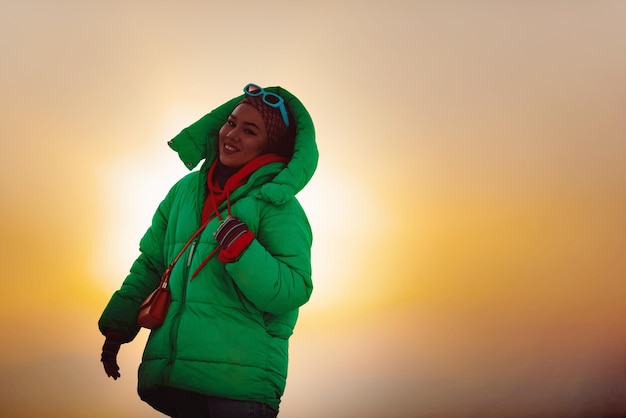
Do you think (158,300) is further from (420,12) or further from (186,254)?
(420,12)

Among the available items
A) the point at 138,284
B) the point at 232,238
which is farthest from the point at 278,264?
the point at 138,284

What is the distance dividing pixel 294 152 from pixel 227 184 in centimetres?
22

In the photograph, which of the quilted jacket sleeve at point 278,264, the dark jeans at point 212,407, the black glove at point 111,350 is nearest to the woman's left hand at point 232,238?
the quilted jacket sleeve at point 278,264

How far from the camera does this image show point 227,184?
1841 millimetres

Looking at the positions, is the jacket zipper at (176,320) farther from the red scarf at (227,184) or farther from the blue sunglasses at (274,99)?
the blue sunglasses at (274,99)

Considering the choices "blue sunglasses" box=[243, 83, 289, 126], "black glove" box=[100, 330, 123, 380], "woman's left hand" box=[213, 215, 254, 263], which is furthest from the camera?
"blue sunglasses" box=[243, 83, 289, 126]

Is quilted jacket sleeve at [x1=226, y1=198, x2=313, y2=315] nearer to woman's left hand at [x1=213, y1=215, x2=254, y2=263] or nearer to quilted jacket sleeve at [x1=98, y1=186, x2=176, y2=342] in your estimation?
woman's left hand at [x1=213, y1=215, x2=254, y2=263]

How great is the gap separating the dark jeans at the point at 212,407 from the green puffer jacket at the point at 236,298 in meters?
0.02

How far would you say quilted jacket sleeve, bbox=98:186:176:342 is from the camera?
184 cm

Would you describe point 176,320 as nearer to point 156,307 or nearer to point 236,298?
point 156,307

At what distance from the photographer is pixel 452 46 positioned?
3246 millimetres

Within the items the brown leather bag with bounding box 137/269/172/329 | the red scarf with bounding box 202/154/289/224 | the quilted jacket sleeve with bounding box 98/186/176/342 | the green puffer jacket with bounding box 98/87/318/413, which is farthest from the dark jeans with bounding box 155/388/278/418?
the red scarf with bounding box 202/154/289/224

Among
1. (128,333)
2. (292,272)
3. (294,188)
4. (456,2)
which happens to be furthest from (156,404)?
(456,2)

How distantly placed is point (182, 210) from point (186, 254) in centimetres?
17
